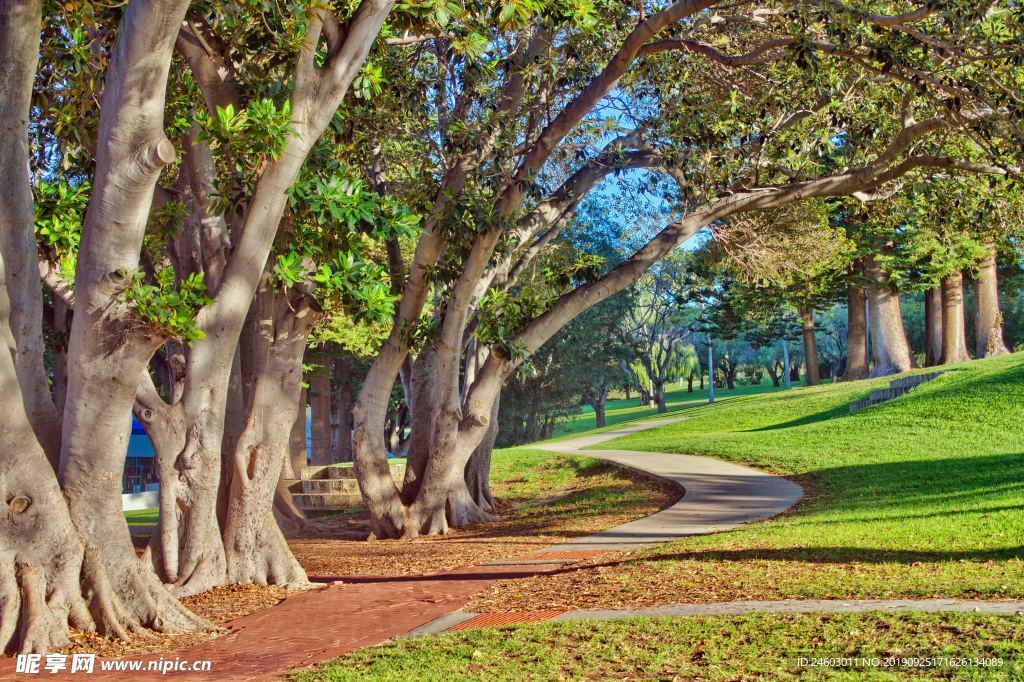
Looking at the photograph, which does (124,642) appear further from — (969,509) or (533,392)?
(533,392)

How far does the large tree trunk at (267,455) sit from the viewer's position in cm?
839

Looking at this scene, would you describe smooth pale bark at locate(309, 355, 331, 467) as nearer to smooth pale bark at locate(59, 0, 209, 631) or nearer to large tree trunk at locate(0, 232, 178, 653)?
smooth pale bark at locate(59, 0, 209, 631)

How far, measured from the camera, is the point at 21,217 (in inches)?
253

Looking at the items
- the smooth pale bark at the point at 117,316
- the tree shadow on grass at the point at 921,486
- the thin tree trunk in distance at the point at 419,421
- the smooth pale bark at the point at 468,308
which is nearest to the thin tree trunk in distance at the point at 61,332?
the smooth pale bark at the point at 468,308

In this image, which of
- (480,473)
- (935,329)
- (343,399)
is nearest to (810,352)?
(935,329)

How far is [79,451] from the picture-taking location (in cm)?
625

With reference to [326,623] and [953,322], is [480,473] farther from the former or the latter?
[953,322]

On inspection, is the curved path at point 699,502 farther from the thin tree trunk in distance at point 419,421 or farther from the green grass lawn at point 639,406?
the green grass lawn at point 639,406

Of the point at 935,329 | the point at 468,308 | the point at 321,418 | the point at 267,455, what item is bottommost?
the point at 321,418

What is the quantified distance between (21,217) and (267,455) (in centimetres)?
348

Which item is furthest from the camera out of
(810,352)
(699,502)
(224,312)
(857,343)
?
(810,352)

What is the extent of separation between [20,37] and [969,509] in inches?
416

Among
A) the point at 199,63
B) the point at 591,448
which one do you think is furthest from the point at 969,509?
the point at 591,448

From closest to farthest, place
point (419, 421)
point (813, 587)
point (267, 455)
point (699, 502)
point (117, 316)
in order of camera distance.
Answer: point (117, 316)
point (813, 587)
point (267, 455)
point (699, 502)
point (419, 421)
